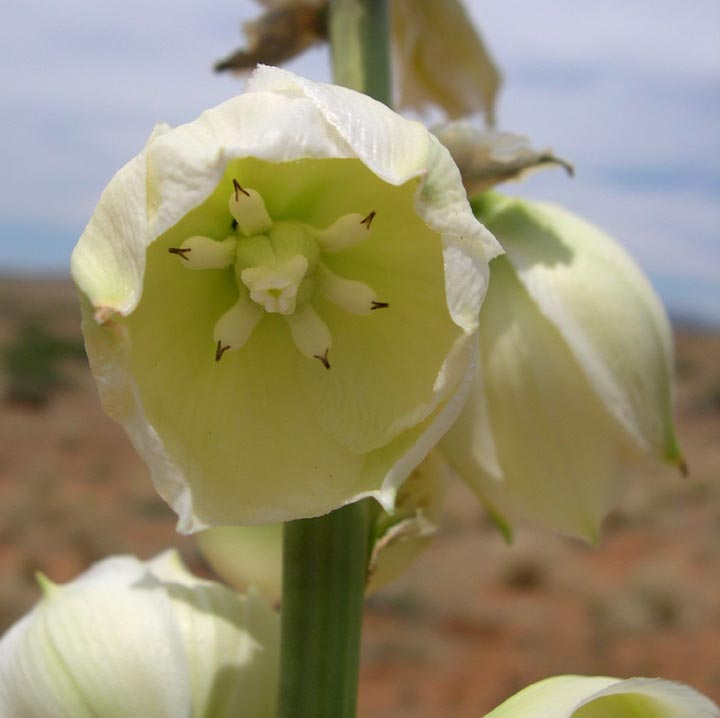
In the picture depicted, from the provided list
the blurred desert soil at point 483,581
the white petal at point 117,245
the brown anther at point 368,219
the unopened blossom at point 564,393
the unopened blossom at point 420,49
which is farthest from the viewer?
the blurred desert soil at point 483,581

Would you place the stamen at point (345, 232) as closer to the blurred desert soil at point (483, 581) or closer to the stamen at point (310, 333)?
the stamen at point (310, 333)

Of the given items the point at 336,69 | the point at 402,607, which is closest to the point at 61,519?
the point at 402,607

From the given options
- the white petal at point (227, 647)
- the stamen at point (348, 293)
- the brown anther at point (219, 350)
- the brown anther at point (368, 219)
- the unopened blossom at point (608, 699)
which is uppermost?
the brown anther at point (368, 219)

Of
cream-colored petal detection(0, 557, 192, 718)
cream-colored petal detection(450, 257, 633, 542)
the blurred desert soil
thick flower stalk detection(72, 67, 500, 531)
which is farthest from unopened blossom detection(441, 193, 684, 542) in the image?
the blurred desert soil

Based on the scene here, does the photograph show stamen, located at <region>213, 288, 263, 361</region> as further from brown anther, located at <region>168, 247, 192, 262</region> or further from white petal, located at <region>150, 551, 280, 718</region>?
white petal, located at <region>150, 551, 280, 718</region>

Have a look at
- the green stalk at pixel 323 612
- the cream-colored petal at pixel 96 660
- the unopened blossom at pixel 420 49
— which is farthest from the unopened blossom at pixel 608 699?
the unopened blossom at pixel 420 49

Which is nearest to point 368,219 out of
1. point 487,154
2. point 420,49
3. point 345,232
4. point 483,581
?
point 345,232

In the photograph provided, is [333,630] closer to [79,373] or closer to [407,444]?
[407,444]
